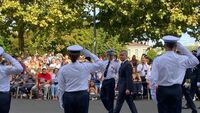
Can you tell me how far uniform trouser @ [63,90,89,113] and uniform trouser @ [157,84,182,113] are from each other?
4.20ft

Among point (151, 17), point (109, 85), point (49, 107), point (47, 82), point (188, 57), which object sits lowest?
point (49, 107)

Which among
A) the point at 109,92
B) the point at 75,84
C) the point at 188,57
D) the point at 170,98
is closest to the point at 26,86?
the point at 109,92

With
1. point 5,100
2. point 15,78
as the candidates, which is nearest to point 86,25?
point 15,78

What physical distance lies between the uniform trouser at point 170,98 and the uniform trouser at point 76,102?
128 centimetres

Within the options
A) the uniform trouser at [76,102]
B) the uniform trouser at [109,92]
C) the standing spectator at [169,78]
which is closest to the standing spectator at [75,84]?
the uniform trouser at [76,102]

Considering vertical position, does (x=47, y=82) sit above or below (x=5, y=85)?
below

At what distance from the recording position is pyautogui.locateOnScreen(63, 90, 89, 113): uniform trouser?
932cm

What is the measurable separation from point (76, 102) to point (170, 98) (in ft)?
5.23

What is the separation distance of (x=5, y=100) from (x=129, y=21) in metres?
23.7

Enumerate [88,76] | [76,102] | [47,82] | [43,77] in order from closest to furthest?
[76,102]
[88,76]
[47,82]
[43,77]

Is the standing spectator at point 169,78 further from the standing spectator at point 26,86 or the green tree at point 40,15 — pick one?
the green tree at point 40,15

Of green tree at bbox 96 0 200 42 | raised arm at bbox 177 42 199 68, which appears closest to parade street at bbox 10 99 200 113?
raised arm at bbox 177 42 199 68

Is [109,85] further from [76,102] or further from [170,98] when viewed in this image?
[76,102]

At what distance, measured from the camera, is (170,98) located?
9562 mm
